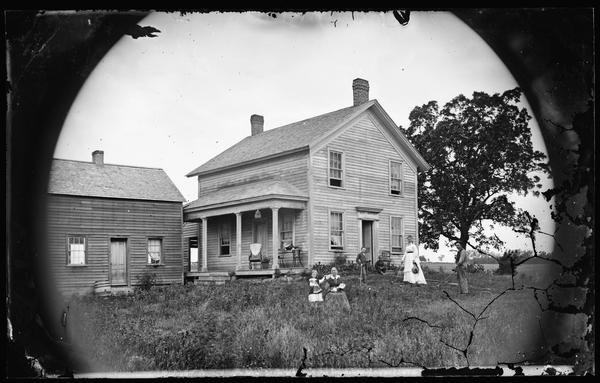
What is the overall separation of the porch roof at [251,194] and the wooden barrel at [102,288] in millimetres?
4161

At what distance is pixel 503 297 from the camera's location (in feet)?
23.8

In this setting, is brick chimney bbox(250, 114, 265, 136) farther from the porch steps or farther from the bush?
the porch steps

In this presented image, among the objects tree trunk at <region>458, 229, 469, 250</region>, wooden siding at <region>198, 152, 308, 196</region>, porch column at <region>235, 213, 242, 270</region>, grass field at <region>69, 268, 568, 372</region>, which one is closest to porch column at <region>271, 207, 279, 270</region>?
wooden siding at <region>198, 152, 308, 196</region>

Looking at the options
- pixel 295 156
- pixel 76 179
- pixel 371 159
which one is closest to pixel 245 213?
pixel 295 156

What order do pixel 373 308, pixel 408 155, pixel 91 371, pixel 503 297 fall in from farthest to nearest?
pixel 408 155 < pixel 373 308 < pixel 503 297 < pixel 91 371

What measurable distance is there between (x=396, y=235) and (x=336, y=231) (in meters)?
1.35

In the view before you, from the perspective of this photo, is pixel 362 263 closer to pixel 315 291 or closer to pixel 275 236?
pixel 315 291

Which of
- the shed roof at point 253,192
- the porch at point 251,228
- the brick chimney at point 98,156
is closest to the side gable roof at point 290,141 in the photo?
the shed roof at point 253,192

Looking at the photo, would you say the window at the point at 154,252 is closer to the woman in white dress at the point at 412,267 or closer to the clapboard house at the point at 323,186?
the clapboard house at the point at 323,186

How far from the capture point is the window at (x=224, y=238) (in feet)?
53.4

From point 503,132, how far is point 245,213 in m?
9.25

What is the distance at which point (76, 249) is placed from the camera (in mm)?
8516

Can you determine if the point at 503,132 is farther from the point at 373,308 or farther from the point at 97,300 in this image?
the point at 97,300

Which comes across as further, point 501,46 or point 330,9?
point 501,46
